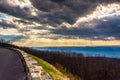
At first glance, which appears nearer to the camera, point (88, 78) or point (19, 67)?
point (19, 67)

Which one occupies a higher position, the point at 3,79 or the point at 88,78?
the point at 3,79

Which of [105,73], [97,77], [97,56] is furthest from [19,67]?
[97,56]

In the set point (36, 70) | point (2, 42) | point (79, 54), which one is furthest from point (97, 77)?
point (36, 70)

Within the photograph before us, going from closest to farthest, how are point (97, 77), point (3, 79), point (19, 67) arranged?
point (3, 79), point (19, 67), point (97, 77)

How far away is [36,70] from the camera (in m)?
17.3

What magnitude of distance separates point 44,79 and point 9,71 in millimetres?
11042

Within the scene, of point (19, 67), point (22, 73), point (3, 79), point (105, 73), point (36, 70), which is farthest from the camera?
point (105, 73)

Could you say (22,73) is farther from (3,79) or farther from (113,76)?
(113,76)

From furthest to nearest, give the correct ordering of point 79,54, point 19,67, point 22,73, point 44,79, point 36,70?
point 79,54, point 19,67, point 22,73, point 36,70, point 44,79

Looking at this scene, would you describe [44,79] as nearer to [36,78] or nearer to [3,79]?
[36,78]

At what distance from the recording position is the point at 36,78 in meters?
15.0

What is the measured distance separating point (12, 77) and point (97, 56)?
173 m

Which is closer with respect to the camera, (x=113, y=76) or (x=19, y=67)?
(x=19, y=67)

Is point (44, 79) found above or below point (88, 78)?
above
